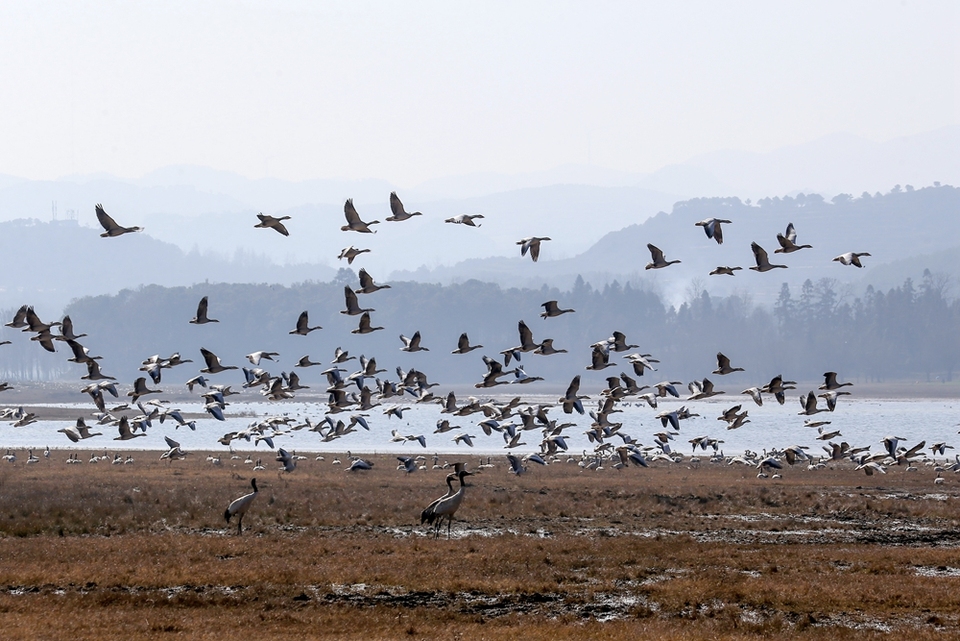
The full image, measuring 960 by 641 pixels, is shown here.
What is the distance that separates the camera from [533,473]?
182 ft

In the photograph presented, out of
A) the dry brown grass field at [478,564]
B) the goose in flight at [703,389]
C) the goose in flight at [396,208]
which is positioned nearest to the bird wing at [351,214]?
the goose in flight at [396,208]

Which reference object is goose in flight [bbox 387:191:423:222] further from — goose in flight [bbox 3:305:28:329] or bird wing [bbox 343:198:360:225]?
goose in flight [bbox 3:305:28:329]

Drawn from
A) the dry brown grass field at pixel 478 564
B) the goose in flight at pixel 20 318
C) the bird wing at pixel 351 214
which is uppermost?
the bird wing at pixel 351 214

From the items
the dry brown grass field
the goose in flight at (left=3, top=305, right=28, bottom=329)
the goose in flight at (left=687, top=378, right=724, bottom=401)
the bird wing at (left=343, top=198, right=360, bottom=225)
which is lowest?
the dry brown grass field

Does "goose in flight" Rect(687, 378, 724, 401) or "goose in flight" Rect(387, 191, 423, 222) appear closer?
"goose in flight" Rect(387, 191, 423, 222)

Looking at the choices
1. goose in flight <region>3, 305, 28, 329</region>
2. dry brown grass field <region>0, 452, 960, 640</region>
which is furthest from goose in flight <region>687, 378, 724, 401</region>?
goose in flight <region>3, 305, 28, 329</region>

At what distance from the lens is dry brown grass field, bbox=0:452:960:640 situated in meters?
20.7

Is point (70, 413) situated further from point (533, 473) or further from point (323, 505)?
point (323, 505)

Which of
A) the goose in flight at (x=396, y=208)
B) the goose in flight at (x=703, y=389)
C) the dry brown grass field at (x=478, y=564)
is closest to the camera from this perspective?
the dry brown grass field at (x=478, y=564)

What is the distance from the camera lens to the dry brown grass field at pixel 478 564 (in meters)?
20.7

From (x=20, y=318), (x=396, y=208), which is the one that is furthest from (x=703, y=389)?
(x=20, y=318)

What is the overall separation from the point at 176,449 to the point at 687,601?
31.5m

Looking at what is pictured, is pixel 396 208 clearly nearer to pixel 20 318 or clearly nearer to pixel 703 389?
pixel 20 318

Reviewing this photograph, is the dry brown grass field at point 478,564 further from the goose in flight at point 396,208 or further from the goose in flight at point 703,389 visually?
the goose in flight at point 396,208
